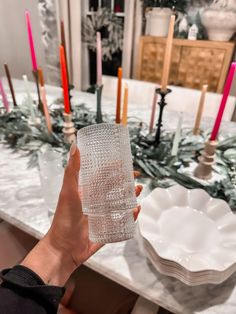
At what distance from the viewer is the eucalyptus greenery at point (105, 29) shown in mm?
2137

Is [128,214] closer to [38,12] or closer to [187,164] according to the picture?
[187,164]

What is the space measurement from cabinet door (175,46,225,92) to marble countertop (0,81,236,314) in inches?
66.1

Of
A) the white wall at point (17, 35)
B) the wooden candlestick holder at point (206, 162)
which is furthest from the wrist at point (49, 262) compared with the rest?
the white wall at point (17, 35)

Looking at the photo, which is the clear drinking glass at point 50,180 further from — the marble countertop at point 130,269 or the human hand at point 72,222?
the human hand at point 72,222

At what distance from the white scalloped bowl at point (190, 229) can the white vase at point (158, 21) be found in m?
1.70

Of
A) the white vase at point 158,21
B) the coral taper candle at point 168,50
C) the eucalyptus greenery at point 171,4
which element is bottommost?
the coral taper candle at point 168,50

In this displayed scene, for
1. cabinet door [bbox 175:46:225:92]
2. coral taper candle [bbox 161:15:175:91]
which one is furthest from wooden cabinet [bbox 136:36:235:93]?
coral taper candle [bbox 161:15:175:91]

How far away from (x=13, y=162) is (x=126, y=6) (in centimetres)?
177

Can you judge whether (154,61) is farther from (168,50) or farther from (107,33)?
(168,50)

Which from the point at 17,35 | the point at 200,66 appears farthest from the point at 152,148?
the point at 17,35

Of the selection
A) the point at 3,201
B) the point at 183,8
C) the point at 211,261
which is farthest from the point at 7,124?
the point at 183,8

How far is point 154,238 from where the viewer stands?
1.68ft

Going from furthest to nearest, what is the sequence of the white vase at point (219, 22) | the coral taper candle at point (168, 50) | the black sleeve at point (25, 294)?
the white vase at point (219, 22)
the coral taper candle at point (168, 50)
the black sleeve at point (25, 294)

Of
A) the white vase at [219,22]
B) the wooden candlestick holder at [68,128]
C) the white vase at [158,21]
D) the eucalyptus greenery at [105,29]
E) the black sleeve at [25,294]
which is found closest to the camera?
the black sleeve at [25,294]
